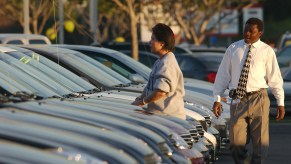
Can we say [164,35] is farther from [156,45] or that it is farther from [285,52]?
[285,52]

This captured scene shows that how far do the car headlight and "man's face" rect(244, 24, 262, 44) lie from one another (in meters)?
1.93

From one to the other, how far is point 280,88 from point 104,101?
1840 mm

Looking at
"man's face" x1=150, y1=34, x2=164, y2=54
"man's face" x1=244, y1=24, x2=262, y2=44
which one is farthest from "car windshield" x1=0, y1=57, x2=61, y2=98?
"man's face" x1=244, y1=24, x2=262, y2=44

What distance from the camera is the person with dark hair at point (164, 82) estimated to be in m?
10.8

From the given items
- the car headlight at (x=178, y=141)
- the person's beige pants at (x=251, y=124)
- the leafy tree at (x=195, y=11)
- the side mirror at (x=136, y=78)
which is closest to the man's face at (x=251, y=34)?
the person's beige pants at (x=251, y=124)

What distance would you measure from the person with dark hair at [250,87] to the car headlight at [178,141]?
1.55m

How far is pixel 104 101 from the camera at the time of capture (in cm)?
1082

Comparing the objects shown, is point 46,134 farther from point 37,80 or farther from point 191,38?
point 191,38

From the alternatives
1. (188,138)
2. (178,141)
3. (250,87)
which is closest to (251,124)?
(250,87)

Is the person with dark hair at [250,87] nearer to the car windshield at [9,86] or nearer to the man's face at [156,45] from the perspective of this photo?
the man's face at [156,45]

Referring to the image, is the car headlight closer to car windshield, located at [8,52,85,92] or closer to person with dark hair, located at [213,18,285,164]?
person with dark hair, located at [213,18,285,164]

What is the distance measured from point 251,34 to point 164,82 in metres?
1.20

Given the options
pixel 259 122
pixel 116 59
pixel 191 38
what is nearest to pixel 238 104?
pixel 259 122

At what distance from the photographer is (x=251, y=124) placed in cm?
1134
